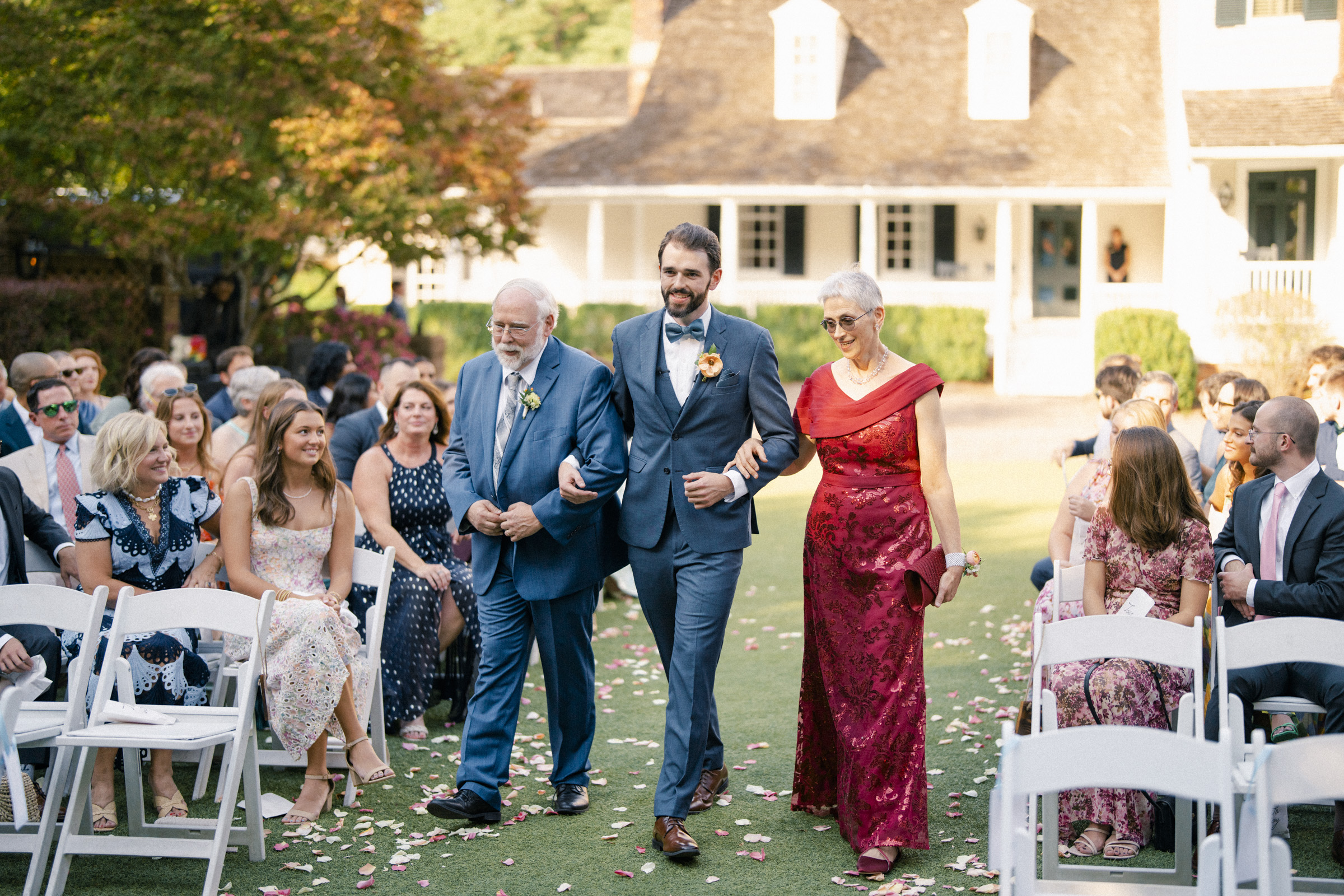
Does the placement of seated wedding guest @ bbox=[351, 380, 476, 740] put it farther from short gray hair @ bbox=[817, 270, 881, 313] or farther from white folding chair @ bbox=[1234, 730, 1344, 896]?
white folding chair @ bbox=[1234, 730, 1344, 896]

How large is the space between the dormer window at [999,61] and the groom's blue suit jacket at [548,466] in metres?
21.5

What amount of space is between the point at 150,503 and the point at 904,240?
2238cm

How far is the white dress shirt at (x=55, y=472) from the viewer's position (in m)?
7.12

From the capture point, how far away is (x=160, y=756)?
17.8 feet

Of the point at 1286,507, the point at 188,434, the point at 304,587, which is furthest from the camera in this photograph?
the point at 188,434

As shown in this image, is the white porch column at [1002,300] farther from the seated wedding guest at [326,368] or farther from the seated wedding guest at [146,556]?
the seated wedding guest at [146,556]

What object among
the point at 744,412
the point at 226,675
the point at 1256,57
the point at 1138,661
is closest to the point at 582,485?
the point at 744,412

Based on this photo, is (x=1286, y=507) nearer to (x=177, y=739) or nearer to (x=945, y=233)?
(x=177, y=739)

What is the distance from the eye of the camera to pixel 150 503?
231 inches

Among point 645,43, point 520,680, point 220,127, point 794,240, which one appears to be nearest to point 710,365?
point 520,680

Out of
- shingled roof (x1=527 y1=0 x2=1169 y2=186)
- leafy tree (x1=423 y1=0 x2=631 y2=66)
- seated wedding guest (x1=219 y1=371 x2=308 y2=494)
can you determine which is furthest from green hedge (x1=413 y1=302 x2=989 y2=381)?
leafy tree (x1=423 y1=0 x2=631 y2=66)

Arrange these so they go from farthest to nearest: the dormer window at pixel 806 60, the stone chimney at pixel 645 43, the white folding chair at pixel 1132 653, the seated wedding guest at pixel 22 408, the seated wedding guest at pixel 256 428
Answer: the stone chimney at pixel 645 43 < the dormer window at pixel 806 60 < the seated wedding guest at pixel 22 408 < the seated wedding guest at pixel 256 428 < the white folding chair at pixel 1132 653

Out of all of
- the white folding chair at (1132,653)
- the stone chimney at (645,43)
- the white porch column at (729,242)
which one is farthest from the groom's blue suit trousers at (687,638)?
the stone chimney at (645,43)

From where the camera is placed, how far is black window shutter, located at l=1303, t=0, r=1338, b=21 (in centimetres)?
2103
